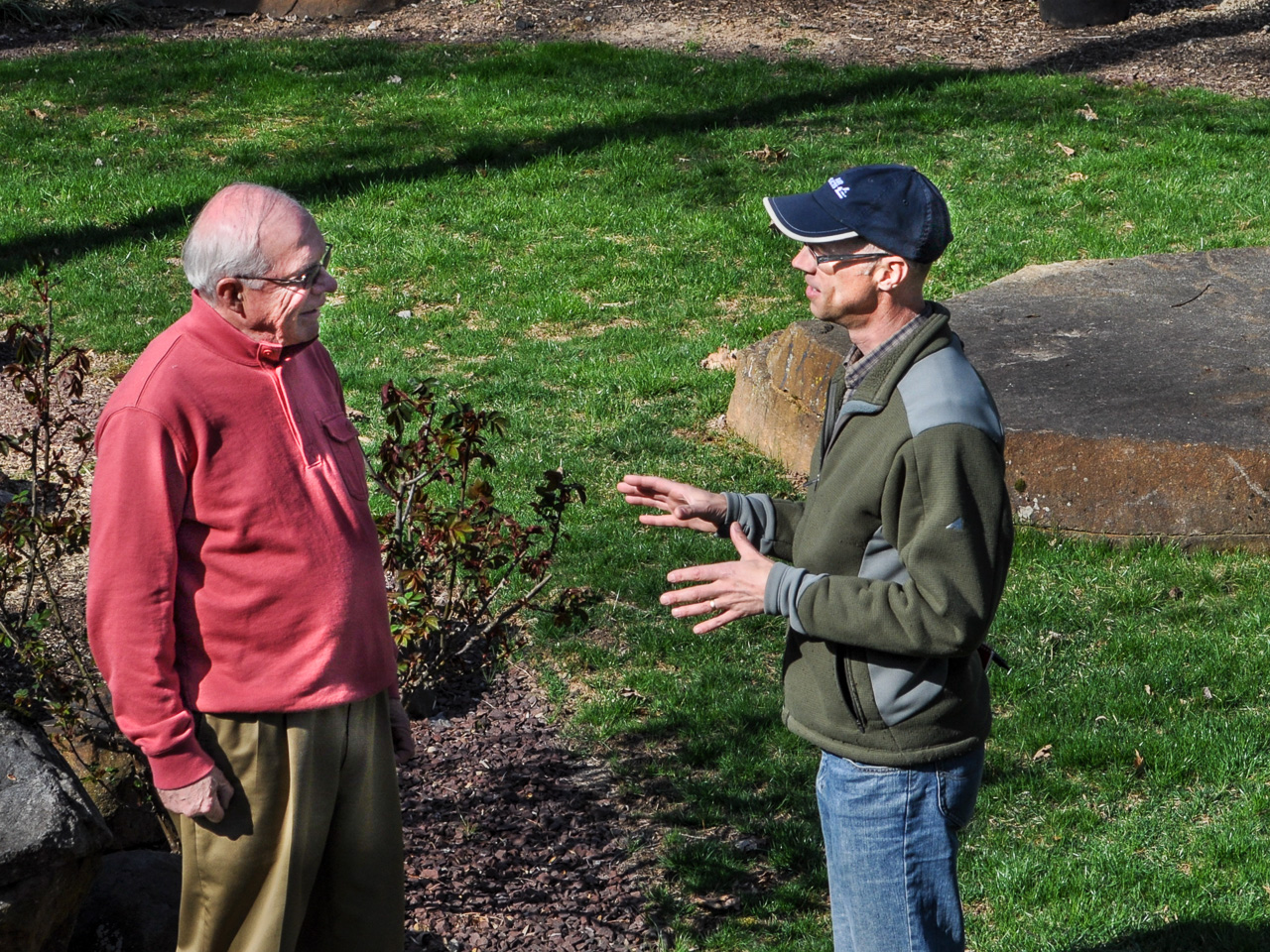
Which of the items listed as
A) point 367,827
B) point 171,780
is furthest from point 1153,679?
point 171,780

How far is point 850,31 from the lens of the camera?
13.5 m

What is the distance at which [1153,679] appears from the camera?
4.68 m

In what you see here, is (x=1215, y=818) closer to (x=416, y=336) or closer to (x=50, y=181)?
(x=416, y=336)

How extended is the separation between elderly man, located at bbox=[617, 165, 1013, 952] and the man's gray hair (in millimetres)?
1037

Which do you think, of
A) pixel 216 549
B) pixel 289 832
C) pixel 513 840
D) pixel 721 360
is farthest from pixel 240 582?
pixel 721 360

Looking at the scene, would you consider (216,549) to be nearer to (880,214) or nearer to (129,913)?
(129,913)

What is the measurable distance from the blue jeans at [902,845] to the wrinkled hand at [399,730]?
1.06m

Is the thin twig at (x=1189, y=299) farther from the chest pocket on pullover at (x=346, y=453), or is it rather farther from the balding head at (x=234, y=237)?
the balding head at (x=234, y=237)

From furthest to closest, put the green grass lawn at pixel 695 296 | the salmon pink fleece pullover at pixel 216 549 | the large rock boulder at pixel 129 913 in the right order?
the green grass lawn at pixel 695 296 → the large rock boulder at pixel 129 913 → the salmon pink fleece pullover at pixel 216 549

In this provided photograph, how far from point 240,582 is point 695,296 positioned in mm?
5945

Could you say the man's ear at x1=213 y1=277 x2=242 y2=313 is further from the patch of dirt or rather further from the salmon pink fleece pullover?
the patch of dirt

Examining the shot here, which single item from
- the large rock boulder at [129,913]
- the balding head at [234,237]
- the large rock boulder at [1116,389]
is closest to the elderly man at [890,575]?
the balding head at [234,237]

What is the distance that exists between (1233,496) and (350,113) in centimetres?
838

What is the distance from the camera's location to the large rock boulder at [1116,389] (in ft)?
17.7
